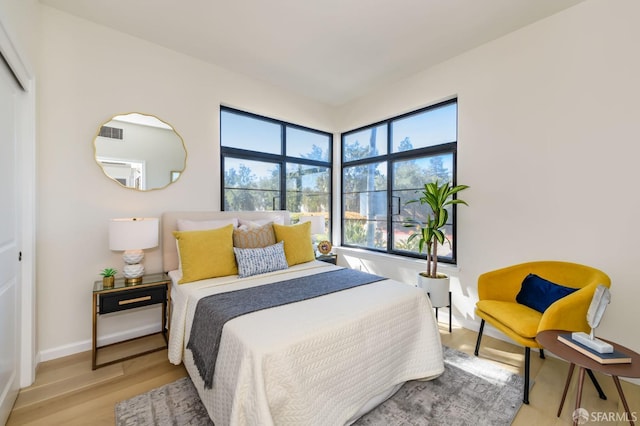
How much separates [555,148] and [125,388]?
12.5ft

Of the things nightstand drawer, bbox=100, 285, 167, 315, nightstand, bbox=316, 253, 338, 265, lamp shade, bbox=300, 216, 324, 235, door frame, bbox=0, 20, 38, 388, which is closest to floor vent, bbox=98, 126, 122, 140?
door frame, bbox=0, 20, 38, 388

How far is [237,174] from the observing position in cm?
341

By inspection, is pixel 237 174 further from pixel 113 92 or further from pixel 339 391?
pixel 339 391

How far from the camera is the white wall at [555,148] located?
203 cm

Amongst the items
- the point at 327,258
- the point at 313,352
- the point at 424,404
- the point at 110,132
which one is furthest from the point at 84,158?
the point at 424,404

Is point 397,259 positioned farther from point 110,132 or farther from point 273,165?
point 110,132

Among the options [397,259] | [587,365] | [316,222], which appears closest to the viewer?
[587,365]

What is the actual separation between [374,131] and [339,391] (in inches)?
133

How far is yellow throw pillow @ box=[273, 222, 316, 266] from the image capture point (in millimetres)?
2775

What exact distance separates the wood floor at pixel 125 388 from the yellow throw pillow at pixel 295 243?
1283 millimetres

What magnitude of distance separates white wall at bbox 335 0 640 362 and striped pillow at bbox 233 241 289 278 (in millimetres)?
1882

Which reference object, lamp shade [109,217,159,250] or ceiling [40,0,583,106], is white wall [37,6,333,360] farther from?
lamp shade [109,217,159,250]

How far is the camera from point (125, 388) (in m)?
1.91

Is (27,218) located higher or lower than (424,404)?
higher
